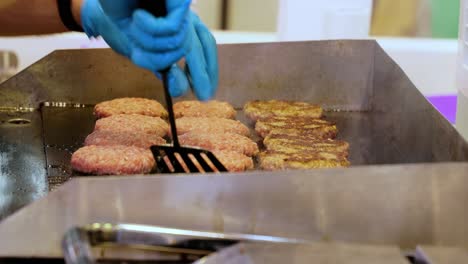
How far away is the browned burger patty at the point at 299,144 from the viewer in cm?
206

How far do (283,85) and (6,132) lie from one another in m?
0.98

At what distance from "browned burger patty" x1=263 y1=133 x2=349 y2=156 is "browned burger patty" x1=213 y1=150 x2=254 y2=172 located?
11cm

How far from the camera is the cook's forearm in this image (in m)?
2.27

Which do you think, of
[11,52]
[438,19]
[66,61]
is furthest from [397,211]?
[438,19]

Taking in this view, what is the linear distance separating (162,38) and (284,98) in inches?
39.3

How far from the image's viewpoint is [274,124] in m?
2.28

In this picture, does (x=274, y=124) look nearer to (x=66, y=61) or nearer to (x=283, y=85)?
(x=283, y=85)

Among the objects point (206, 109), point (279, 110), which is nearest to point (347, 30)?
point (279, 110)

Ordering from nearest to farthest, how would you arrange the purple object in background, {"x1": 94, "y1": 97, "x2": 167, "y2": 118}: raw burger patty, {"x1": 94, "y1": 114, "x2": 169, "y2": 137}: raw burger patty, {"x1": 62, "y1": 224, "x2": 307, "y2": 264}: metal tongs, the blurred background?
{"x1": 62, "y1": 224, "x2": 307, "y2": 264}: metal tongs
{"x1": 94, "y1": 114, "x2": 169, "y2": 137}: raw burger patty
{"x1": 94, "y1": 97, "x2": 167, "y2": 118}: raw burger patty
the purple object in background
the blurred background

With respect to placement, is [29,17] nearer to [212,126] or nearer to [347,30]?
[212,126]

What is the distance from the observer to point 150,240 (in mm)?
1088

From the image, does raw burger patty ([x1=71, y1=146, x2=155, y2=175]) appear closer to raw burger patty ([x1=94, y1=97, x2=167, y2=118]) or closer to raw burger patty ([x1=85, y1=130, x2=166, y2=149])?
raw burger patty ([x1=85, y1=130, x2=166, y2=149])

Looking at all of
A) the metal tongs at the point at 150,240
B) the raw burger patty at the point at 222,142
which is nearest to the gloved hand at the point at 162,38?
the raw burger patty at the point at 222,142

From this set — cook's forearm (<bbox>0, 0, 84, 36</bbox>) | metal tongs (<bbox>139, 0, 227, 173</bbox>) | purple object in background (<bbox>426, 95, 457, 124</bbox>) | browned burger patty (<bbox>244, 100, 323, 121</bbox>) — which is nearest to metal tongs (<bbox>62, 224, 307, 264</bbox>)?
metal tongs (<bbox>139, 0, 227, 173</bbox>)
